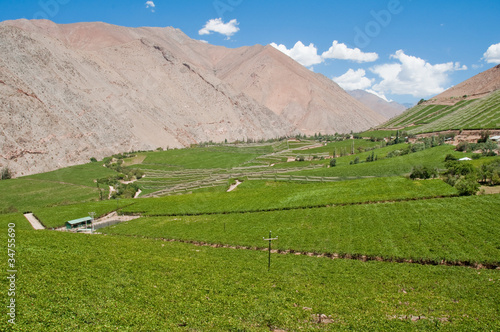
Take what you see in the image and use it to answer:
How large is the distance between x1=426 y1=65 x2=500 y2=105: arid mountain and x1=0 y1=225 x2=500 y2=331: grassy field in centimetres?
17629

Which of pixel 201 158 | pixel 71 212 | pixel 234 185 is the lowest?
pixel 234 185

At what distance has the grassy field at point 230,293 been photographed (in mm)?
14711

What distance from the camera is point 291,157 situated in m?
113

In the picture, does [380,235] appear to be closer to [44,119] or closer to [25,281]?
[25,281]

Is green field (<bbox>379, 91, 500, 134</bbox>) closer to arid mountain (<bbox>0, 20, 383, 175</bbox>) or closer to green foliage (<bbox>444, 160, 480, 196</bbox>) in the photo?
green foliage (<bbox>444, 160, 480, 196</bbox>)

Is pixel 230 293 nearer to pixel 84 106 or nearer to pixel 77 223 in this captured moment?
pixel 77 223

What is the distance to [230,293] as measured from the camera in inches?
725

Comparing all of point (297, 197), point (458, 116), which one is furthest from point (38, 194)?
point (458, 116)

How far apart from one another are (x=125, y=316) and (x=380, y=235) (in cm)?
2451

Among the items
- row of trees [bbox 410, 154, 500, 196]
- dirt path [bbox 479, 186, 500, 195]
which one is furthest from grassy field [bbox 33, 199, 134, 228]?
dirt path [bbox 479, 186, 500, 195]

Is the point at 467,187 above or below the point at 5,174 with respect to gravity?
below

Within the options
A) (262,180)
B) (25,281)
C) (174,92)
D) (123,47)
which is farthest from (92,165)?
(123,47)

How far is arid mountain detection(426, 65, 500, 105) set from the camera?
526ft

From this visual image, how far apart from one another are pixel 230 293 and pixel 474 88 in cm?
21420
